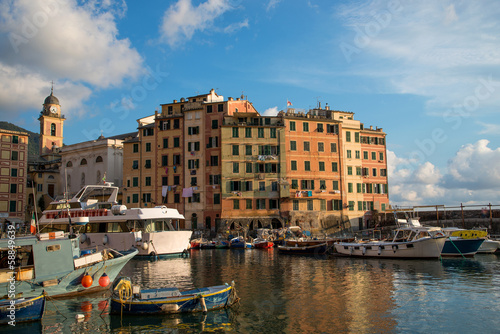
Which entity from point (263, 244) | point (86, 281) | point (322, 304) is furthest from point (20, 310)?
point (263, 244)

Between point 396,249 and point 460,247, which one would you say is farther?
point 460,247

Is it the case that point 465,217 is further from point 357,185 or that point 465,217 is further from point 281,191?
point 281,191

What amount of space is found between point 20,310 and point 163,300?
5193 millimetres

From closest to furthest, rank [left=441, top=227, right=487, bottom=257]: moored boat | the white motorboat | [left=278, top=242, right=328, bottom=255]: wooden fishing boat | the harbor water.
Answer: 1. the harbor water
2. [left=441, top=227, right=487, bottom=257]: moored boat
3. the white motorboat
4. [left=278, top=242, right=328, bottom=255]: wooden fishing boat

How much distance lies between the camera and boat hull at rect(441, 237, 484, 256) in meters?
35.8

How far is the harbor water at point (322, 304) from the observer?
48.3 feet

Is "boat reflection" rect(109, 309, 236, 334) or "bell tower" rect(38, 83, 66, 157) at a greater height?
"bell tower" rect(38, 83, 66, 157)

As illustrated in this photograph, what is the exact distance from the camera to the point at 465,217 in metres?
51.3

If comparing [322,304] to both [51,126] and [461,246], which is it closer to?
[461,246]

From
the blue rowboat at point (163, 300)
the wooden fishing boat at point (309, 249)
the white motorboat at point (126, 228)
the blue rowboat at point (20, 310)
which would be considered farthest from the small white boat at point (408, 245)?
the blue rowboat at point (20, 310)

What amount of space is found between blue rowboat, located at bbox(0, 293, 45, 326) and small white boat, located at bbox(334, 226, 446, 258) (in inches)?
1119

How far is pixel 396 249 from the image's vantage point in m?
35.4

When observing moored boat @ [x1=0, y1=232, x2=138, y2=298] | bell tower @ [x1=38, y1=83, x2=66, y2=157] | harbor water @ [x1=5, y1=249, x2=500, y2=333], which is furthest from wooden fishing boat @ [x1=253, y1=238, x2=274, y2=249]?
bell tower @ [x1=38, y1=83, x2=66, y2=157]

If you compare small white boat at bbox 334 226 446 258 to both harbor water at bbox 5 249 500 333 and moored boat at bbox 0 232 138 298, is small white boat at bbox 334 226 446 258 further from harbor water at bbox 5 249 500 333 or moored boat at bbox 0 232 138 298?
moored boat at bbox 0 232 138 298
